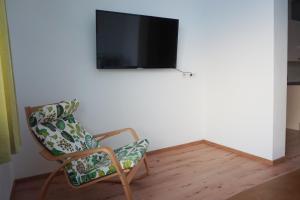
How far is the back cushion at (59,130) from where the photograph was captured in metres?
2.01

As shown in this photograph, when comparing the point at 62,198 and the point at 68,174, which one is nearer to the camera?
the point at 68,174

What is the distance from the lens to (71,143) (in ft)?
7.33

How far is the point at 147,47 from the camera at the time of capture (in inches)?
121

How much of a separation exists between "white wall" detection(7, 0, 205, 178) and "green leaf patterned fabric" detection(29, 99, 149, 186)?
0.43m

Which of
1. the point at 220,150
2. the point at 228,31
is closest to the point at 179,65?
the point at 228,31

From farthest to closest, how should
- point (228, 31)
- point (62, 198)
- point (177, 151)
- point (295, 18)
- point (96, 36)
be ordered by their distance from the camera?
point (295, 18) < point (177, 151) < point (228, 31) < point (96, 36) < point (62, 198)

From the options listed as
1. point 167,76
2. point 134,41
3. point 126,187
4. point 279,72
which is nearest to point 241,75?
point 279,72

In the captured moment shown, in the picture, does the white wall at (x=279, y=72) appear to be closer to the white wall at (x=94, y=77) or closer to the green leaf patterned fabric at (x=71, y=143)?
the white wall at (x=94, y=77)

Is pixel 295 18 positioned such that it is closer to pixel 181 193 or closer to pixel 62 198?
pixel 181 193

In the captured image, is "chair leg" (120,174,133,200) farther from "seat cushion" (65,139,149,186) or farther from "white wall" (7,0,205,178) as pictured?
"white wall" (7,0,205,178)

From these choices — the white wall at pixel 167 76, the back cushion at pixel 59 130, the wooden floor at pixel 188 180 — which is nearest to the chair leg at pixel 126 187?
the wooden floor at pixel 188 180

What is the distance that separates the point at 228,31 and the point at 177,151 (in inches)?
71.2

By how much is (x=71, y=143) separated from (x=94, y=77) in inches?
36.1

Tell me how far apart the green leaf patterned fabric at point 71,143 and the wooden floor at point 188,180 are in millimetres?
389
